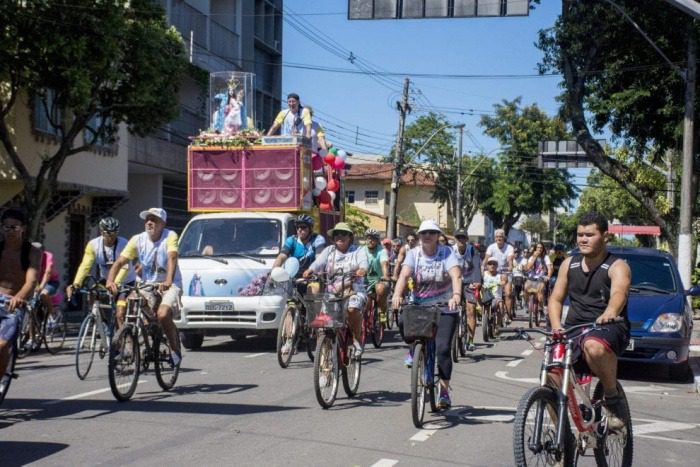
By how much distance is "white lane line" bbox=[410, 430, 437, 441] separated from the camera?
819 cm

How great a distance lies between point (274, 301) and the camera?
1502 cm

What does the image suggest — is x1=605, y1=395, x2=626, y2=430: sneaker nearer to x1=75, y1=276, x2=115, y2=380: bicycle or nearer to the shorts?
the shorts

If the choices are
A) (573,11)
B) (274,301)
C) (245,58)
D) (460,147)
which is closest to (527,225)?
(460,147)

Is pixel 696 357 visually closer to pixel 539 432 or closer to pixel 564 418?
pixel 564 418

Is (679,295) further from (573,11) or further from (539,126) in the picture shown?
(539,126)

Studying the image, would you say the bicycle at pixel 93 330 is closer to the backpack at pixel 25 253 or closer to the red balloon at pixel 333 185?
the backpack at pixel 25 253

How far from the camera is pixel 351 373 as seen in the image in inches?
408

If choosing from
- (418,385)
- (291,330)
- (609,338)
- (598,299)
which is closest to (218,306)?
(291,330)

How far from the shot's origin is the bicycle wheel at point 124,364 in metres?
9.45

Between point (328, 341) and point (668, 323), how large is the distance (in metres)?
5.29

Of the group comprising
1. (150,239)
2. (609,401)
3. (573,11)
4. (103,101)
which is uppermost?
(573,11)

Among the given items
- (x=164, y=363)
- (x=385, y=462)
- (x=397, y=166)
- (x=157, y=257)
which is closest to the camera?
(x=385, y=462)

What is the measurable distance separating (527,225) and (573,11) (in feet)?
290

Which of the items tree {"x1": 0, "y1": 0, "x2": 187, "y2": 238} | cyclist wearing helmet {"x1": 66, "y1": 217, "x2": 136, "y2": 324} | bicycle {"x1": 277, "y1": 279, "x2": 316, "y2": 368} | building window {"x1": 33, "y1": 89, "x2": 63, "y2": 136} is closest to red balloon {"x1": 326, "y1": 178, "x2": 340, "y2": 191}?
bicycle {"x1": 277, "y1": 279, "x2": 316, "y2": 368}
